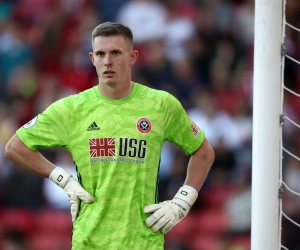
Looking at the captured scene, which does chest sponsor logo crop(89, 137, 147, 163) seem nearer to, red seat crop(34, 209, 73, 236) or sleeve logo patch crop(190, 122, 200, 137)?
sleeve logo patch crop(190, 122, 200, 137)

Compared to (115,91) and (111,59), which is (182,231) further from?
(111,59)

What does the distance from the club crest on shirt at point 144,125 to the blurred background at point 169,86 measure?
13.5ft

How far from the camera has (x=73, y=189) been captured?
631 cm

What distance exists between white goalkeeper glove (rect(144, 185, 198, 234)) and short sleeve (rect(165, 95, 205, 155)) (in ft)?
0.98

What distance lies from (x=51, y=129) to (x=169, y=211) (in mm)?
947

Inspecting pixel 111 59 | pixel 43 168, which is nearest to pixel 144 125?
pixel 111 59

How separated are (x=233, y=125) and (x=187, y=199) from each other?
5297 mm

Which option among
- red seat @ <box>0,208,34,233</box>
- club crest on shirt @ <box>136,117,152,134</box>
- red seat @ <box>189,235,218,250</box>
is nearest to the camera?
club crest on shirt @ <box>136,117,152,134</box>

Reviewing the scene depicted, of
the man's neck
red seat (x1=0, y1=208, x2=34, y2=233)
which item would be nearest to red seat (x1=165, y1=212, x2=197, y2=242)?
red seat (x1=0, y1=208, x2=34, y2=233)

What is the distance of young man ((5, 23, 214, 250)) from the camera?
6.24m

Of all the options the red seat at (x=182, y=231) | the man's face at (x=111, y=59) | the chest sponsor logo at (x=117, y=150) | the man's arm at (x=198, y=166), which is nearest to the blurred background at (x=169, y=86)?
the red seat at (x=182, y=231)

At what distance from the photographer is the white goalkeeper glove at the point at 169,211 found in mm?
6285

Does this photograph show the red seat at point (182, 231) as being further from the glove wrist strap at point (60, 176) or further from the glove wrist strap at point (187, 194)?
the glove wrist strap at point (60, 176)

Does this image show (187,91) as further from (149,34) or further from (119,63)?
(119,63)
